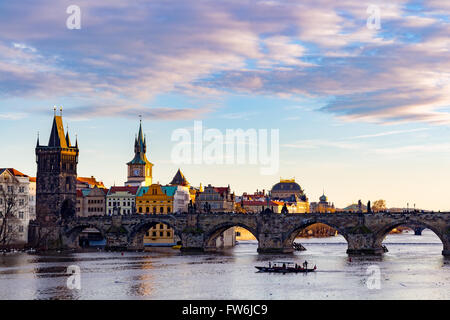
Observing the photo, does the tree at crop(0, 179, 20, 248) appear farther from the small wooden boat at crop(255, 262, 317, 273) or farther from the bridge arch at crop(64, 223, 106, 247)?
the small wooden boat at crop(255, 262, 317, 273)

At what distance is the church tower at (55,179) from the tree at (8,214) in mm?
8801

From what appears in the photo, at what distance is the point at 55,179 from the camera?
187375 mm

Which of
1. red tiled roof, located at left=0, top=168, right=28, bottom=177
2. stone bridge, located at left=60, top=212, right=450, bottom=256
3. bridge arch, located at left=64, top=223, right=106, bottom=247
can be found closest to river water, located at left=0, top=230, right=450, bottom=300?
stone bridge, located at left=60, top=212, right=450, bottom=256

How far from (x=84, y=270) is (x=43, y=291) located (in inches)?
1027

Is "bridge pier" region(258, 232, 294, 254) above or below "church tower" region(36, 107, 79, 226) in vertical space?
below

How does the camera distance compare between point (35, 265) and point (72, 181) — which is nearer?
point (35, 265)

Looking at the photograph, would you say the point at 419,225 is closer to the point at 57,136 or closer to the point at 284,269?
the point at 284,269

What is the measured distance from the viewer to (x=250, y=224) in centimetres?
16450

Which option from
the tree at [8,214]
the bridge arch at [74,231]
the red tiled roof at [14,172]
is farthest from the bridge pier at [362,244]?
the red tiled roof at [14,172]

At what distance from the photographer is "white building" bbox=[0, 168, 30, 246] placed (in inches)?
6678

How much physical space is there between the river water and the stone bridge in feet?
16.7
